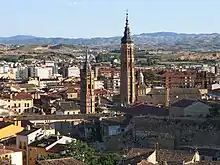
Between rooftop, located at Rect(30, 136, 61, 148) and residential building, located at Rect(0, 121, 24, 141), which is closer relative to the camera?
rooftop, located at Rect(30, 136, 61, 148)

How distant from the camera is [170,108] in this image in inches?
1797

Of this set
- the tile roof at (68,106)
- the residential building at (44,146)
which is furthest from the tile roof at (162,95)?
the residential building at (44,146)

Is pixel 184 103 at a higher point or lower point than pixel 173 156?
higher

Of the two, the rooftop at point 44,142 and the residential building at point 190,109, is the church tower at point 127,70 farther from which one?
the rooftop at point 44,142

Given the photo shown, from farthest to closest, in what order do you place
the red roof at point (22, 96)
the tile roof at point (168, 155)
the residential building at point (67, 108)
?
the red roof at point (22, 96), the residential building at point (67, 108), the tile roof at point (168, 155)

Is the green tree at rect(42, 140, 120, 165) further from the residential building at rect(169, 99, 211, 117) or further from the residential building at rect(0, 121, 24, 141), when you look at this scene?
the residential building at rect(169, 99, 211, 117)

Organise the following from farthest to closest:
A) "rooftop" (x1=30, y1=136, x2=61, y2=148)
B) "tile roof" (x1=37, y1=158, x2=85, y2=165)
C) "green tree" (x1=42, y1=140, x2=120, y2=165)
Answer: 1. "rooftop" (x1=30, y1=136, x2=61, y2=148)
2. "green tree" (x1=42, y1=140, x2=120, y2=165)
3. "tile roof" (x1=37, y1=158, x2=85, y2=165)

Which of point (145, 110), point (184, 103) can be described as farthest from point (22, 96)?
point (184, 103)

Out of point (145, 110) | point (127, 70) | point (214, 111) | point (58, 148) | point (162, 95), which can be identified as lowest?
point (162, 95)

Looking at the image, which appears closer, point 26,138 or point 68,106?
point 26,138

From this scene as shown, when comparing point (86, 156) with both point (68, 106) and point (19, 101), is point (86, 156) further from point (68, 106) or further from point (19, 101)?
point (19, 101)

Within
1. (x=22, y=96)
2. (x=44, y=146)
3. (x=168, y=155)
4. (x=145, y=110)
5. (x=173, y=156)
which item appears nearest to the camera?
(x=173, y=156)

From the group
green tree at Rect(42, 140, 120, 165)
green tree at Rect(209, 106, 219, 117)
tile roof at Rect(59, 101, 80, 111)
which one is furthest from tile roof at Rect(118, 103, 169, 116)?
green tree at Rect(42, 140, 120, 165)

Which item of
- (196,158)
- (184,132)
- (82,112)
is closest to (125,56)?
(82,112)
